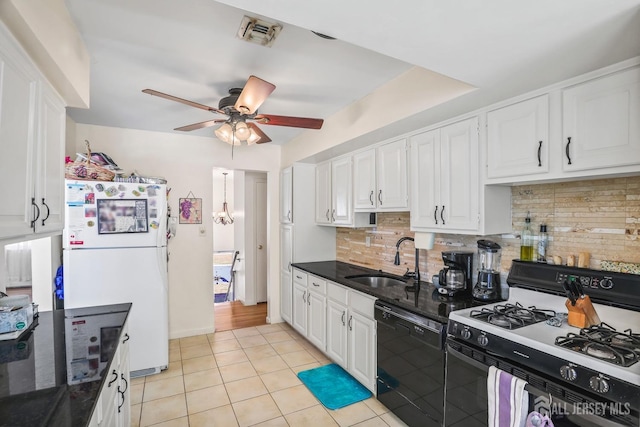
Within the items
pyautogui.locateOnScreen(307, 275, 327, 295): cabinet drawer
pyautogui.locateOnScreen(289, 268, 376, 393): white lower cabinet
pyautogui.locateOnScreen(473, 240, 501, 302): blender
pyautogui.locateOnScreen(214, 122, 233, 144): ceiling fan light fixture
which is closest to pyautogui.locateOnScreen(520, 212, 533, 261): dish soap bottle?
pyautogui.locateOnScreen(473, 240, 501, 302): blender

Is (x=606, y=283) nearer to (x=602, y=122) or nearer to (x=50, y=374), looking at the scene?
(x=602, y=122)

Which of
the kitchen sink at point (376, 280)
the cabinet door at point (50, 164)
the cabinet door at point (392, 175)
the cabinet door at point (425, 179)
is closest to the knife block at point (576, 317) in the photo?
the cabinet door at point (425, 179)

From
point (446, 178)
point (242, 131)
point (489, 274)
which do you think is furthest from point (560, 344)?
point (242, 131)

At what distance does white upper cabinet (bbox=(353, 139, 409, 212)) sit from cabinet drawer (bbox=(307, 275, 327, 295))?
2.79 ft

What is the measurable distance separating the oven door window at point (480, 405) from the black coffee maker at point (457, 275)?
590 millimetres

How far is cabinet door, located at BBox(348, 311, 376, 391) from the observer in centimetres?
252

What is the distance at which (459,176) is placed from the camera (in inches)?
85.6

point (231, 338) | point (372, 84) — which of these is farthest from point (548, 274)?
point (231, 338)

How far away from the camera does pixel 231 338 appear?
392cm

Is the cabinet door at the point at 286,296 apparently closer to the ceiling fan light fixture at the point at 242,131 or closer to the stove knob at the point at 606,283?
the ceiling fan light fixture at the point at 242,131

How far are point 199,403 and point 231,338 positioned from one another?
135cm

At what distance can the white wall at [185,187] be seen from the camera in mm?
3744

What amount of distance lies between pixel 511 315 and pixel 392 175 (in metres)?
1.41

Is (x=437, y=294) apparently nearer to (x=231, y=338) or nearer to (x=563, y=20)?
(x=563, y=20)
